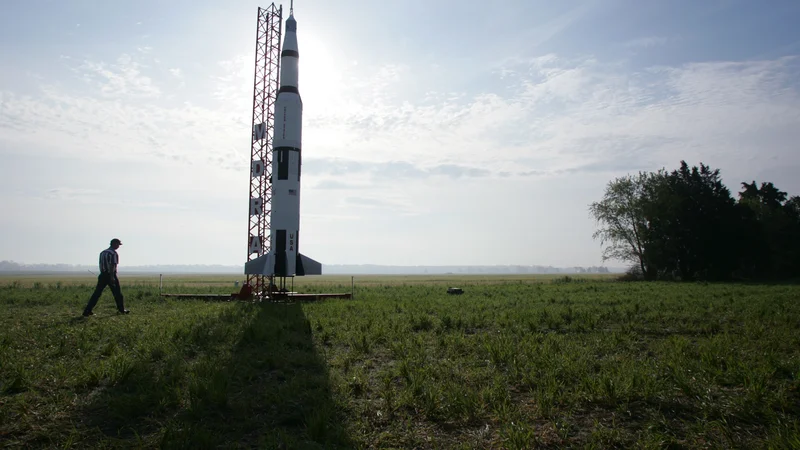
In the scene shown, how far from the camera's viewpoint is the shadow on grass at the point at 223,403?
514 cm

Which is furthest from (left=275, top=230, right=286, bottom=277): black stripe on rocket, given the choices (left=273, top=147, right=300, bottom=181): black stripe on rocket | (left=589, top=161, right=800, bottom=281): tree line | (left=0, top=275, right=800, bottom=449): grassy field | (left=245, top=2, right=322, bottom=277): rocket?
(left=589, top=161, right=800, bottom=281): tree line

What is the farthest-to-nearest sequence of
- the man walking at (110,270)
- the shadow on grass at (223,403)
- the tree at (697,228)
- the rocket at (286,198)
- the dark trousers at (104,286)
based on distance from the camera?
the tree at (697,228)
the rocket at (286,198)
the man walking at (110,270)
the dark trousers at (104,286)
the shadow on grass at (223,403)

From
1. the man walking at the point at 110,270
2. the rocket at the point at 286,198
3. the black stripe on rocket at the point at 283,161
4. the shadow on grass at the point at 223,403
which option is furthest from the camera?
the black stripe on rocket at the point at 283,161

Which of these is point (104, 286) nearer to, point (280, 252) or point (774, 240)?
point (280, 252)

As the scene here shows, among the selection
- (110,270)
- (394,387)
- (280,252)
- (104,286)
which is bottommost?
(394,387)

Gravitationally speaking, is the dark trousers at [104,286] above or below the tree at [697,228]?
below

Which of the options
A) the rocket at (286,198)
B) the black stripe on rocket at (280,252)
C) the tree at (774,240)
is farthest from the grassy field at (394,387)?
the tree at (774,240)

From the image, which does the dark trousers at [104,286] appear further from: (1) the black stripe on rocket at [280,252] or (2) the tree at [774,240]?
(2) the tree at [774,240]

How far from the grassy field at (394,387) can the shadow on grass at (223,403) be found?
1.0 inches

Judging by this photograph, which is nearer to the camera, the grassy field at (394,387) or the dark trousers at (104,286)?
the grassy field at (394,387)

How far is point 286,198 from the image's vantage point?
960 inches

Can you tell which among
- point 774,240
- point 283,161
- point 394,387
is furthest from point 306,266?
point 774,240

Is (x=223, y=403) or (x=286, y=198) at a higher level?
(x=286, y=198)

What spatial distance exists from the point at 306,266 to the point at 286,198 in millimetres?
3724
